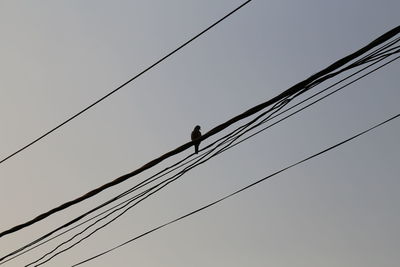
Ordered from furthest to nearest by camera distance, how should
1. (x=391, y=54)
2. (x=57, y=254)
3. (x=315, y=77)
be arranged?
(x=57, y=254)
(x=391, y=54)
(x=315, y=77)

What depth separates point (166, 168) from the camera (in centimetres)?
581

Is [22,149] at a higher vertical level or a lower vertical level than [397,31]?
higher

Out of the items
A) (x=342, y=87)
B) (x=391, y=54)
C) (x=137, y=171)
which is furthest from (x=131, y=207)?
(x=391, y=54)

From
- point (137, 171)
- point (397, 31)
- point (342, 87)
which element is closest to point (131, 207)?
point (137, 171)

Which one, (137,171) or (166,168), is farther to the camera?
(166,168)

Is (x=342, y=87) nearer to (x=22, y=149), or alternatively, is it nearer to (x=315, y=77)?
(x=315, y=77)

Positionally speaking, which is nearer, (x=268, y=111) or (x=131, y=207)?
(x=268, y=111)

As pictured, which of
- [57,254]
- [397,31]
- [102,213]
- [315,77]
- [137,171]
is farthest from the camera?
[57,254]

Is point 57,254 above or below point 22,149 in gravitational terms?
below

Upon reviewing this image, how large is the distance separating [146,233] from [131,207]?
2.56 feet

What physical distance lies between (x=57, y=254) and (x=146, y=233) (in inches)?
55.1

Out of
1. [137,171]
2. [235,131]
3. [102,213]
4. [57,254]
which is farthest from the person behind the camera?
[57,254]

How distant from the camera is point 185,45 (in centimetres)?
521

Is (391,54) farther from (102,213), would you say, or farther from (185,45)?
(102,213)
